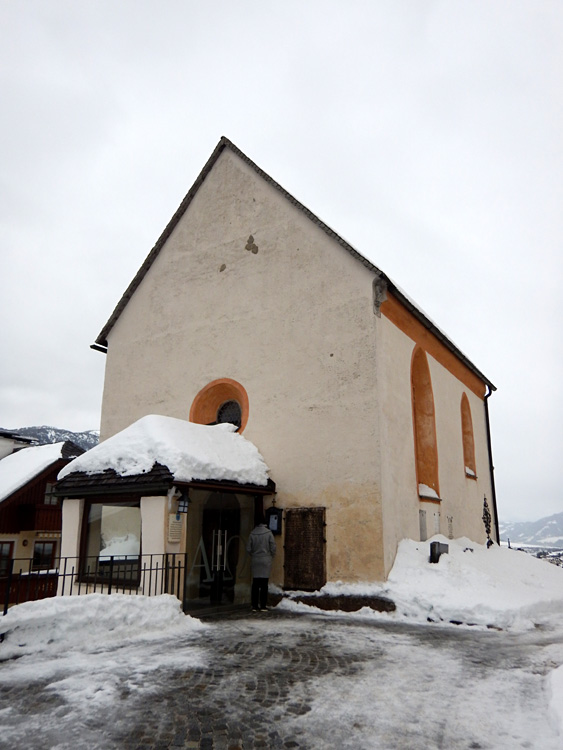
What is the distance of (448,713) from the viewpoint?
16.9ft

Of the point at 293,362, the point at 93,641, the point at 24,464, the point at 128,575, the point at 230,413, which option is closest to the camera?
the point at 93,641

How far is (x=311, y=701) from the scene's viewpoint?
539cm

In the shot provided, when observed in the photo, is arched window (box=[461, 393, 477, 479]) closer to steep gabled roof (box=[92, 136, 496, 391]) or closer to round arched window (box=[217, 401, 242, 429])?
steep gabled roof (box=[92, 136, 496, 391])

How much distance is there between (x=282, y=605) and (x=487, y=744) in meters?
7.47

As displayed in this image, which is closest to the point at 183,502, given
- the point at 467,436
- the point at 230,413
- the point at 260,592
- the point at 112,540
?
the point at 112,540

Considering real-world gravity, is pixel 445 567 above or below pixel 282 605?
above

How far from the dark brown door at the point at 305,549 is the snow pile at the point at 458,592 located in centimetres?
29

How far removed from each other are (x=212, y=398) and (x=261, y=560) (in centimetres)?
507

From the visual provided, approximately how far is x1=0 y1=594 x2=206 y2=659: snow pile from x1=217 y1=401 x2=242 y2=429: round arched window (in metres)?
6.14

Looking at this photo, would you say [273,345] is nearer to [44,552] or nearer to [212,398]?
[212,398]

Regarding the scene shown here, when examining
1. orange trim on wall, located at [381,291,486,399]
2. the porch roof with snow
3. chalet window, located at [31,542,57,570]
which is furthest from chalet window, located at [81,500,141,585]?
chalet window, located at [31,542,57,570]

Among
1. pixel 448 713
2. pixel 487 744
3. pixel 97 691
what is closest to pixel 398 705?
pixel 448 713

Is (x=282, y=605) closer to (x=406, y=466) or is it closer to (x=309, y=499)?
(x=309, y=499)

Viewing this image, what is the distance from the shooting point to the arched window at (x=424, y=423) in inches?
590
